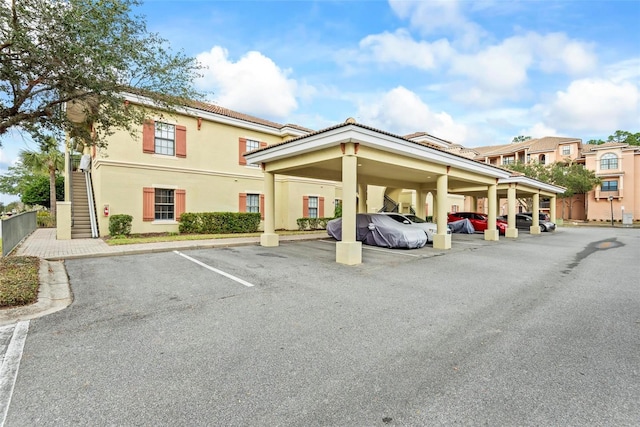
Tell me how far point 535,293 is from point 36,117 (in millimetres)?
11494

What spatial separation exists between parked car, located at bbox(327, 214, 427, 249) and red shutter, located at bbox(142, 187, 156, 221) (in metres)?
9.53

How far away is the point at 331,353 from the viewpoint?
3.33 meters

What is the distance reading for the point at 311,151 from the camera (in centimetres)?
988

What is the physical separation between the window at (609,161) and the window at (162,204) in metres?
49.1

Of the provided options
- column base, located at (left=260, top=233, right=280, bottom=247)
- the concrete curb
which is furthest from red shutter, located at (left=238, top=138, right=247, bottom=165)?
the concrete curb

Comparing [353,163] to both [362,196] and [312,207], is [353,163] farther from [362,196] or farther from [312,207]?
[312,207]

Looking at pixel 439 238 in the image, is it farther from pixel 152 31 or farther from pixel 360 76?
pixel 152 31

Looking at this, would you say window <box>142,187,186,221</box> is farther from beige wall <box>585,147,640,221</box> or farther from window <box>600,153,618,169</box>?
window <box>600,153,618,169</box>

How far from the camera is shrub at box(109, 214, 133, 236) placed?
42.4 feet

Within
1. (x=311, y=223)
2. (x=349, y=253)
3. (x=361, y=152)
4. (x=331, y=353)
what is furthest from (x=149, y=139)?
(x=331, y=353)

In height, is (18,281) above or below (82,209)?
below

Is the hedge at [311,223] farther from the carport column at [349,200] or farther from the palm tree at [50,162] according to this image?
the palm tree at [50,162]

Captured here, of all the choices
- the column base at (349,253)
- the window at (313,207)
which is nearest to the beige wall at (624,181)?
the window at (313,207)

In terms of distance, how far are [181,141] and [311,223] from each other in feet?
29.2
